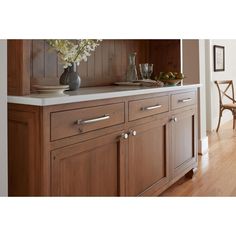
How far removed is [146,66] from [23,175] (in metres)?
1.63

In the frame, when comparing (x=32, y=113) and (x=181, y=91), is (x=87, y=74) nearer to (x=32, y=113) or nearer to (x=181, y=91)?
(x=181, y=91)

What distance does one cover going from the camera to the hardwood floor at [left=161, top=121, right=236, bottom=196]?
8.99 ft

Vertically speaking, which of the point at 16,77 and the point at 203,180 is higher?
the point at 16,77

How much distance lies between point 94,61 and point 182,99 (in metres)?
0.79

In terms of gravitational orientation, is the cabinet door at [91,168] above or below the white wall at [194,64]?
below

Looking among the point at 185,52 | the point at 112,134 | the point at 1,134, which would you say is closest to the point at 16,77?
the point at 1,134

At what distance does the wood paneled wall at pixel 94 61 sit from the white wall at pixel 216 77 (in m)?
2.37

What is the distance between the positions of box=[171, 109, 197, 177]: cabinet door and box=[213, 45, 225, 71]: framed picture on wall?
3.17m

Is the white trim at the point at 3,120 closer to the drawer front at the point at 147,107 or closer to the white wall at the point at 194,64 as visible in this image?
the drawer front at the point at 147,107

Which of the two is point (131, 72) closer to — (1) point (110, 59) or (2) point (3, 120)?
(1) point (110, 59)

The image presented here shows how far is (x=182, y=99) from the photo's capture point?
273cm

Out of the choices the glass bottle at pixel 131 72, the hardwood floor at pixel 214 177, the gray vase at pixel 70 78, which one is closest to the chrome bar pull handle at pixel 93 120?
the gray vase at pixel 70 78

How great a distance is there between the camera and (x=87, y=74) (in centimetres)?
250

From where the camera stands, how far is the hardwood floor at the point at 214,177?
2740 millimetres
